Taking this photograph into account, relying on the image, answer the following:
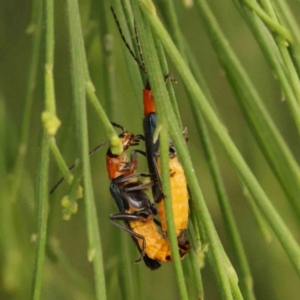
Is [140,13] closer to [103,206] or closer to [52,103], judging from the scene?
[52,103]

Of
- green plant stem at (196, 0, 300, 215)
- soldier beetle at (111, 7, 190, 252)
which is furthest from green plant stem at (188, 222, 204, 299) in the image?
green plant stem at (196, 0, 300, 215)

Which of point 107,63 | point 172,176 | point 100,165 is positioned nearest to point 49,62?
point 172,176

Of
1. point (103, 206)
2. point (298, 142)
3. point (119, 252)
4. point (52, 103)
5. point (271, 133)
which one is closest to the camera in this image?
point (52, 103)

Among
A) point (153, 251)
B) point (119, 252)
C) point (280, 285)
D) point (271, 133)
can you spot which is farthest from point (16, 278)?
point (280, 285)

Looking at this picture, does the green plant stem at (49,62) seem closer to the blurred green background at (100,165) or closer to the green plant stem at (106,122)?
the green plant stem at (106,122)

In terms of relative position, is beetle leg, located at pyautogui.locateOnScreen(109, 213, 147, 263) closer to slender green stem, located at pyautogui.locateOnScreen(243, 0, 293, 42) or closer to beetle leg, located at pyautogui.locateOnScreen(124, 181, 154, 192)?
beetle leg, located at pyautogui.locateOnScreen(124, 181, 154, 192)

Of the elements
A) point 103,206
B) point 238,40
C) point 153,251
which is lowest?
point 153,251
